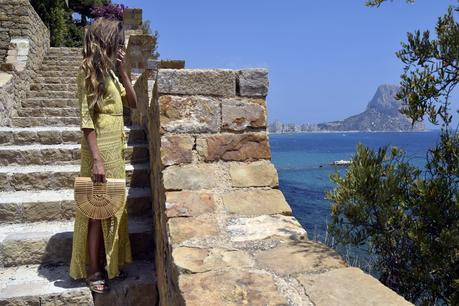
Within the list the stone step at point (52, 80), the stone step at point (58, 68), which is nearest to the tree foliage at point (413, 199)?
the stone step at point (52, 80)

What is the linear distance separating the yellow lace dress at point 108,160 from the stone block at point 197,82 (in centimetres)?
33

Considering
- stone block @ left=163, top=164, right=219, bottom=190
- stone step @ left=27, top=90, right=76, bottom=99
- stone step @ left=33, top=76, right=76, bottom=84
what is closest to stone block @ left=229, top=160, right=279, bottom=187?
stone block @ left=163, top=164, right=219, bottom=190

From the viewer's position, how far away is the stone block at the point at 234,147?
256 centimetres

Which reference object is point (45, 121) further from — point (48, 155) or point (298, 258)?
point (298, 258)

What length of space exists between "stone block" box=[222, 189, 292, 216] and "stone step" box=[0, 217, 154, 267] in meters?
1.10

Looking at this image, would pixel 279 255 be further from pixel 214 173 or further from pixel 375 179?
pixel 375 179

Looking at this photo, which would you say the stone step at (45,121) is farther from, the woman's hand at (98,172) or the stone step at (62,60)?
the stone step at (62,60)

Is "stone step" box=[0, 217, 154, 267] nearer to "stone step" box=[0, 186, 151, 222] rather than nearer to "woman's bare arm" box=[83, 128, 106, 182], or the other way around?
"stone step" box=[0, 186, 151, 222]

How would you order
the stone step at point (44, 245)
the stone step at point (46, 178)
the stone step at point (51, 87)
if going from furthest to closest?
the stone step at point (51, 87)
the stone step at point (46, 178)
the stone step at point (44, 245)

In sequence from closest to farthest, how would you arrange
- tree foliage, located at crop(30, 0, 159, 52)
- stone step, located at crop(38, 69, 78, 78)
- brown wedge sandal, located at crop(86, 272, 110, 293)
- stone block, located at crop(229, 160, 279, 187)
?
stone block, located at crop(229, 160, 279, 187)
brown wedge sandal, located at crop(86, 272, 110, 293)
stone step, located at crop(38, 69, 78, 78)
tree foliage, located at crop(30, 0, 159, 52)

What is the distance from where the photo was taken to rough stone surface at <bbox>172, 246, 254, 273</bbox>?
70.2 inches

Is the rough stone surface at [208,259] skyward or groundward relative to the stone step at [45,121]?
groundward

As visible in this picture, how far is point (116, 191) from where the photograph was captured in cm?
249

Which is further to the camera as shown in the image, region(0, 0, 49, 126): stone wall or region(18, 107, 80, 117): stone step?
region(0, 0, 49, 126): stone wall
